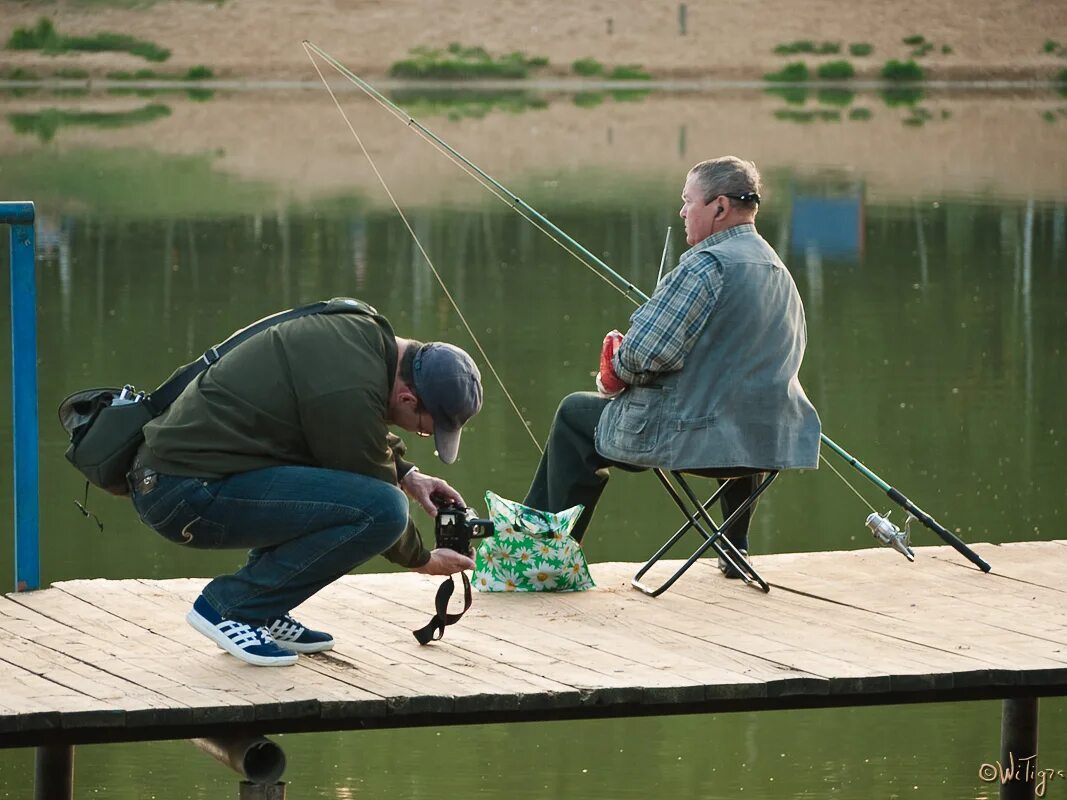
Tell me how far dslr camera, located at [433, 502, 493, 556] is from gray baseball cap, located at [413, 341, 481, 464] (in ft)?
1.19

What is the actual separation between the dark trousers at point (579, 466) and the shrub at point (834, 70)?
1474 inches

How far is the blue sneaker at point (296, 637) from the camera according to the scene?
14.7ft

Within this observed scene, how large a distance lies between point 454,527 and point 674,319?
80cm

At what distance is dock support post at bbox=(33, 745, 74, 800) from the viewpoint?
5121 mm

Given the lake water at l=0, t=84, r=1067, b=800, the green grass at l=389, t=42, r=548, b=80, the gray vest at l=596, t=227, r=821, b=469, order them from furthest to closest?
the green grass at l=389, t=42, r=548, b=80
the lake water at l=0, t=84, r=1067, b=800
the gray vest at l=596, t=227, r=821, b=469

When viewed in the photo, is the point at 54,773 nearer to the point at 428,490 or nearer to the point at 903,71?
the point at 428,490

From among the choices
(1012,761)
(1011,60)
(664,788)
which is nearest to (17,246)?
(664,788)

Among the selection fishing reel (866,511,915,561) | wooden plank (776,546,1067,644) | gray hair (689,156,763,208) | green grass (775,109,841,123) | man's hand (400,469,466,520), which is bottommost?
green grass (775,109,841,123)

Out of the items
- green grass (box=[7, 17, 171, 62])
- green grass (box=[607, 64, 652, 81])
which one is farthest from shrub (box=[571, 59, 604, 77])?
green grass (box=[7, 17, 171, 62])

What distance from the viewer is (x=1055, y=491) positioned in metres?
10.0

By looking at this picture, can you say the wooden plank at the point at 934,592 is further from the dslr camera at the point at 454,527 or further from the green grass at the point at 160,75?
the green grass at the point at 160,75

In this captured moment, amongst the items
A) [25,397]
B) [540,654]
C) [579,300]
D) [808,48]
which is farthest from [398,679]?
[808,48]

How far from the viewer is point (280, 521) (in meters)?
4.18

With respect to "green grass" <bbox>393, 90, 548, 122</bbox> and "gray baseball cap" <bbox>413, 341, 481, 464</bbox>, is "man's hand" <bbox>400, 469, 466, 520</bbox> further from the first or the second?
"green grass" <bbox>393, 90, 548, 122</bbox>
